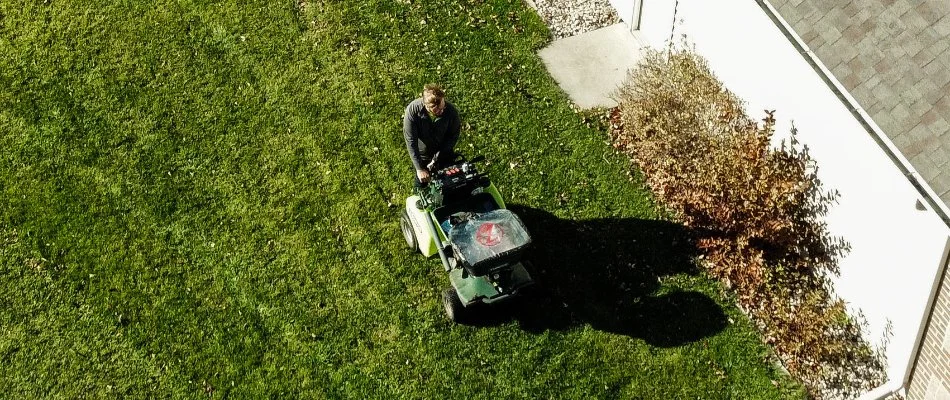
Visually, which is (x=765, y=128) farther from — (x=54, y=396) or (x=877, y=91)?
(x=54, y=396)

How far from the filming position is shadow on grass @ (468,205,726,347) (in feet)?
31.5

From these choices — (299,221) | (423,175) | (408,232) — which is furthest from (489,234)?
(299,221)

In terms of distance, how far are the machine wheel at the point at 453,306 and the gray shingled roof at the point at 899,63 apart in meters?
4.23

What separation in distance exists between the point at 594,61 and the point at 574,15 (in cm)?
90

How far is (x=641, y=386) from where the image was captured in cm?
915

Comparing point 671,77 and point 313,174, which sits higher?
point 313,174

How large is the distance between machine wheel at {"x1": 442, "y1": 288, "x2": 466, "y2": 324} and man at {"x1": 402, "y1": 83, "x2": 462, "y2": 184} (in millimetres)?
1196

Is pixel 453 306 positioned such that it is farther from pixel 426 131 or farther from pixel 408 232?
pixel 426 131

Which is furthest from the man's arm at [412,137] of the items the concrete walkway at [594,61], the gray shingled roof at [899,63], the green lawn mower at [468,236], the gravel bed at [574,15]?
the gravel bed at [574,15]

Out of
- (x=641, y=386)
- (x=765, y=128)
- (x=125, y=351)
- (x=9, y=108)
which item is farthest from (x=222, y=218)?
(x=765, y=128)

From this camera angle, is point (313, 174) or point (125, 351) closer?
point (125, 351)

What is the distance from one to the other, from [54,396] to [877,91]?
8312 millimetres

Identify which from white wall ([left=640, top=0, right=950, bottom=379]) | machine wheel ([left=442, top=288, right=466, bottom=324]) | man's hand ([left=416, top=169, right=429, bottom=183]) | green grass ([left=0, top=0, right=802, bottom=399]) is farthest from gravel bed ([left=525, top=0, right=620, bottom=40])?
machine wheel ([left=442, top=288, right=466, bottom=324])

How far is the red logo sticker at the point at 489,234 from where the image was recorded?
27.7 feet
